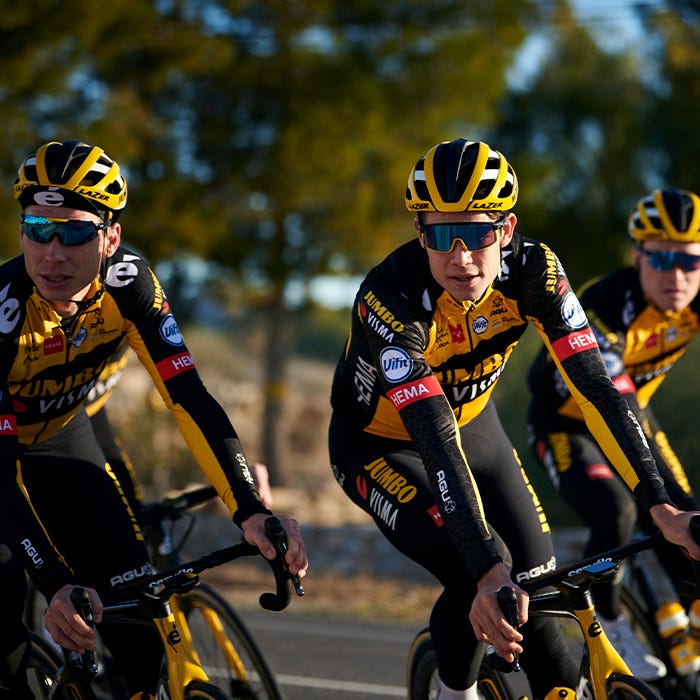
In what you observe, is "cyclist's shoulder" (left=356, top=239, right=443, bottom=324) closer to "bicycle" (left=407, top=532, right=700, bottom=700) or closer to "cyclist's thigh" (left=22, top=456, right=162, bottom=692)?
"bicycle" (left=407, top=532, right=700, bottom=700)

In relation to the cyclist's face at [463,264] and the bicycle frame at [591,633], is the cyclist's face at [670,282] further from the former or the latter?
the bicycle frame at [591,633]

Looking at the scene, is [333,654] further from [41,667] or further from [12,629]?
[12,629]

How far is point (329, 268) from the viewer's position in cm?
1948

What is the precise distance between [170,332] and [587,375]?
1.65 metres

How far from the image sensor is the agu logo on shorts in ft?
13.5

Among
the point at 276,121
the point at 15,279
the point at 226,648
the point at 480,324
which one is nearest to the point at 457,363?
the point at 480,324

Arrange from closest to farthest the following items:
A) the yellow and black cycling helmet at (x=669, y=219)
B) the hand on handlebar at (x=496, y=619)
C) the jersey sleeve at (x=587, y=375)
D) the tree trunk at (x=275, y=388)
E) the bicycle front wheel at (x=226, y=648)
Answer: the hand on handlebar at (x=496, y=619), the jersey sleeve at (x=587, y=375), the bicycle front wheel at (x=226, y=648), the yellow and black cycling helmet at (x=669, y=219), the tree trunk at (x=275, y=388)

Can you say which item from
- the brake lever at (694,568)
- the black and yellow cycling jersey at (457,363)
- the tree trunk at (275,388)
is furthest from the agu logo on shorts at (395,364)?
the tree trunk at (275,388)

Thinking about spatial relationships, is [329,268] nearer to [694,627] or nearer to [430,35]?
[430,35]

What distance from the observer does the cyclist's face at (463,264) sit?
4293 mm

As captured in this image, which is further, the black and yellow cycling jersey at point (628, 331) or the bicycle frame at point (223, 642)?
the black and yellow cycling jersey at point (628, 331)

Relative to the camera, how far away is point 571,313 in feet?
14.6

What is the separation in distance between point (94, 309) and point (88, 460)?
0.77 metres

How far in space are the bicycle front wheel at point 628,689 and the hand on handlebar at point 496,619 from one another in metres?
0.42
